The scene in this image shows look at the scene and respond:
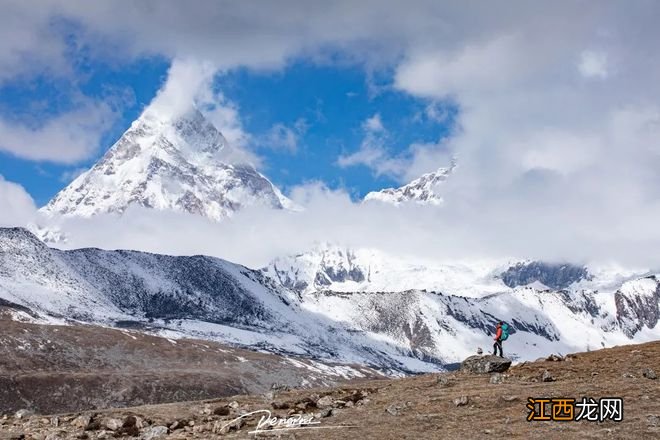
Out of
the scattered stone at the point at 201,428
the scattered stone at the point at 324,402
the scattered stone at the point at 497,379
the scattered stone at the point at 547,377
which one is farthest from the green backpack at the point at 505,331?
the scattered stone at the point at 201,428

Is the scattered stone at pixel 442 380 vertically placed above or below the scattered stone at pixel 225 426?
above

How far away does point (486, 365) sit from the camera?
45625 mm

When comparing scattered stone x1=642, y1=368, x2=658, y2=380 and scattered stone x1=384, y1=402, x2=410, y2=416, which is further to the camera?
scattered stone x1=642, y1=368, x2=658, y2=380

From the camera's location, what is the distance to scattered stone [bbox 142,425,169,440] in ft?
111

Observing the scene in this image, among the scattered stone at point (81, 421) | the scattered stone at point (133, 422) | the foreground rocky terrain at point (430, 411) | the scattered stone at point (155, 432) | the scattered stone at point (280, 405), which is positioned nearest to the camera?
the foreground rocky terrain at point (430, 411)

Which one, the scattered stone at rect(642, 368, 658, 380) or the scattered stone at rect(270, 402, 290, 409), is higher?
the scattered stone at rect(642, 368, 658, 380)

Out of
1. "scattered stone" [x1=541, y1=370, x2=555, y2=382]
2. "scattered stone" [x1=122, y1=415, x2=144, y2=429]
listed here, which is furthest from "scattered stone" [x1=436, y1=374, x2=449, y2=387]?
"scattered stone" [x1=122, y1=415, x2=144, y2=429]

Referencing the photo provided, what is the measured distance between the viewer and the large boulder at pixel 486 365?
149 feet

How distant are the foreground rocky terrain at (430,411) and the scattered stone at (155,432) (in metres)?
0.05

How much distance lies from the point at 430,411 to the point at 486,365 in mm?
11831

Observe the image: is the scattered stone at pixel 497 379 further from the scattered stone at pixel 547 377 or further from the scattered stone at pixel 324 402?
the scattered stone at pixel 324 402

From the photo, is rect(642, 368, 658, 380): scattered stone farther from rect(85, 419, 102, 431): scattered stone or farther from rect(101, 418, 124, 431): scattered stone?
rect(85, 419, 102, 431): scattered stone

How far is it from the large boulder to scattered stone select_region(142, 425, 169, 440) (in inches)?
808

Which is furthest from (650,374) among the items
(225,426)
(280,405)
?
(225,426)
